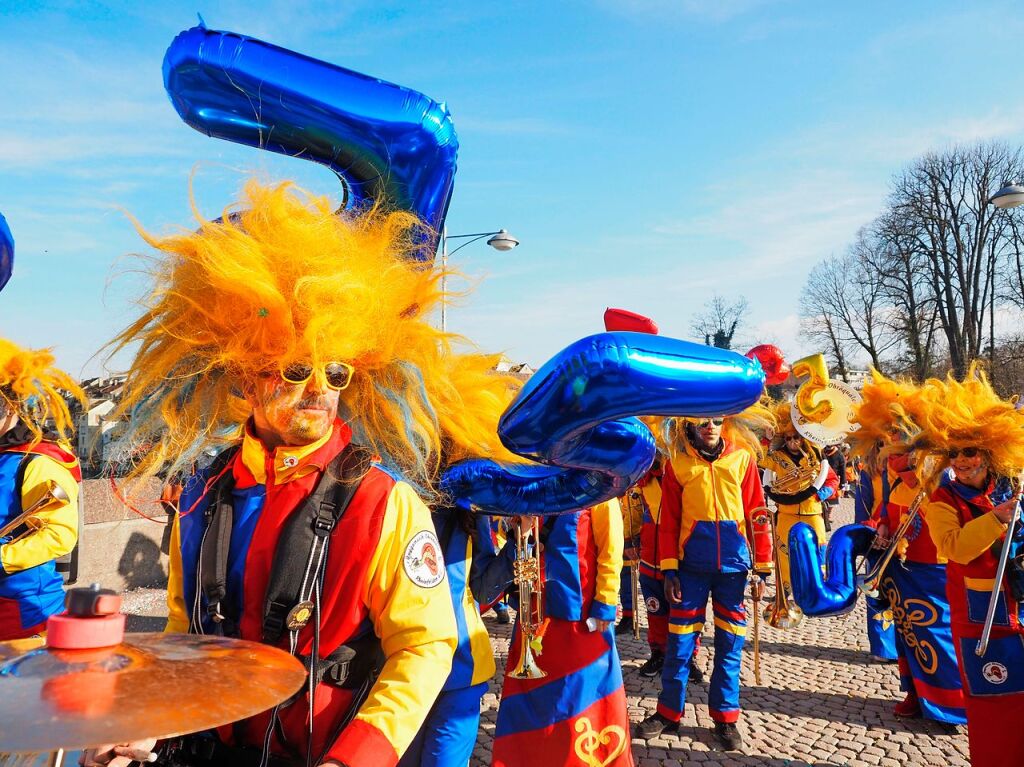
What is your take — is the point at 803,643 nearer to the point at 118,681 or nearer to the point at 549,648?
the point at 549,648

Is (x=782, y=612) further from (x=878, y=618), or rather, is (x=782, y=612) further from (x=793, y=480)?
(x=793, y=480)

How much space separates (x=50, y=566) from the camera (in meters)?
4.01

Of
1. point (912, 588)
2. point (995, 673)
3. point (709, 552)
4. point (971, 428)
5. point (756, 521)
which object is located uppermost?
point (971, 428)

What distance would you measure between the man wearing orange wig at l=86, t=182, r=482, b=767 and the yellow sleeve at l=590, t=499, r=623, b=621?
5.40 feet

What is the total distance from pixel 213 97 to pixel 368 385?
1.02 metres

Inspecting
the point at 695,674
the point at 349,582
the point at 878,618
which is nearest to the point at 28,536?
the point at 349,582

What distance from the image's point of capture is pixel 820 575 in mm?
2822

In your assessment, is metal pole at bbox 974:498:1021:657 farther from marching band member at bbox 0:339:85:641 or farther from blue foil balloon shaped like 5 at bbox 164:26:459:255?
marching band member at bbox 0:339:85:641

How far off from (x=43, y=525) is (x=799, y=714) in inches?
187

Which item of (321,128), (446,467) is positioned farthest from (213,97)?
(446,467)

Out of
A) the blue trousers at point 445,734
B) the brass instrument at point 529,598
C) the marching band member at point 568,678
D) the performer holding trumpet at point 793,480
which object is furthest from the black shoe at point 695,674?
the blue trousers at point 445,734

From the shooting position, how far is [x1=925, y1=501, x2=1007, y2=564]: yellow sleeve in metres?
3.65

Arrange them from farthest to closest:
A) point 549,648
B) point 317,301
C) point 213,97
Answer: point 549,648
point 213,97
point 317,301

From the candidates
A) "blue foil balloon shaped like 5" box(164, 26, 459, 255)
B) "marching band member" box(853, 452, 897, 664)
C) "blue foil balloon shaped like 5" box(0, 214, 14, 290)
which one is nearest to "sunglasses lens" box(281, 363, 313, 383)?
"blue foil balloon shaped like 5" box(164, 26, 459, 255)
